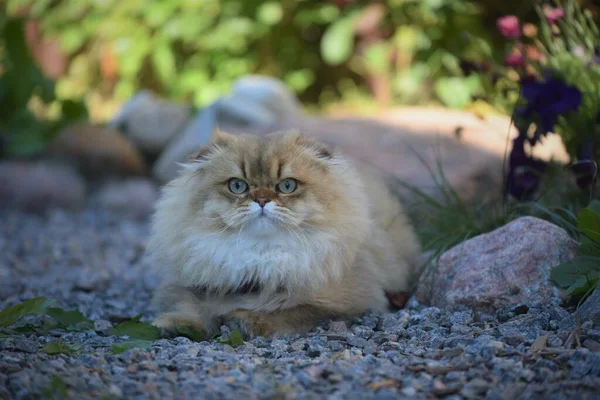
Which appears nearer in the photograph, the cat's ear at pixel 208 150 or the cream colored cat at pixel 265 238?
the cream colored cat at pixel 265 238

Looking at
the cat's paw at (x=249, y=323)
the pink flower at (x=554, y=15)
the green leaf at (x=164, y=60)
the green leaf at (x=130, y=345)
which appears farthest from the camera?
the green leaf at (x=164, y=60)

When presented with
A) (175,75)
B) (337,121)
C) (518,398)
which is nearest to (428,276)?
(518,398)

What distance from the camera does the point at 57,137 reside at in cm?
639

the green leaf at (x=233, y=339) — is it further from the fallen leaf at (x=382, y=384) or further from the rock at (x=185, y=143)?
the rock at (x=185, y=143)

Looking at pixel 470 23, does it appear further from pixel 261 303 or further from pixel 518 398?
pixel 518 398

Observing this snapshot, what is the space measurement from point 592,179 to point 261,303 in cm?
162

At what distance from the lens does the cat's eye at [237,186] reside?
9.19ft

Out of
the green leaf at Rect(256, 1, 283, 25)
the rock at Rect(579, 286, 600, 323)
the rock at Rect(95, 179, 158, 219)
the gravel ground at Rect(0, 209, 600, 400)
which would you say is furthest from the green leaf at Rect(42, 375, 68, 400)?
the green leaf at Rect(256, 1, 283, 25)

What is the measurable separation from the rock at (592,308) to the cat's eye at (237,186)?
130cm

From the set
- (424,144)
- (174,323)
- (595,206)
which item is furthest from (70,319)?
(424,144)

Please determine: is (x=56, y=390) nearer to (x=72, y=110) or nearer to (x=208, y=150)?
(x=208, y=150)

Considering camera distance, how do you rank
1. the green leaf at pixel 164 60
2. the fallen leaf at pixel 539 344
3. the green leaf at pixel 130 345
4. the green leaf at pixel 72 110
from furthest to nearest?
the green leaf at pixel 164 60, the green leaf at pixel 72 110, the green leaf at pixel 130 345, the fallen leaf at pixel 539 344

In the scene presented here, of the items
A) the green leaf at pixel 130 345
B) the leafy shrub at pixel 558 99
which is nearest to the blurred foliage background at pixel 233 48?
the leafy shrub at pixel 558 99

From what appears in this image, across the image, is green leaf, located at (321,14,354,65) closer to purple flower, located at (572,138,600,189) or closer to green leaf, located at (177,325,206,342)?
purple flower, located at (572,138,600,189)
